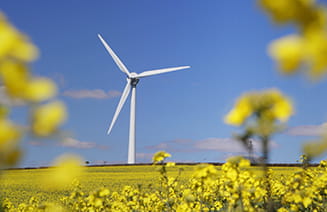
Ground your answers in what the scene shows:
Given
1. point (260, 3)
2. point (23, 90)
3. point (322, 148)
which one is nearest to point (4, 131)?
point (23, 90)

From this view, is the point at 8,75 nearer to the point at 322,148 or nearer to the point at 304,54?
the point at 304,54

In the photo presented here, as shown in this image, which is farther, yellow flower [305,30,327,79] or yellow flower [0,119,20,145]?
yellow flower [0,119,20,145]

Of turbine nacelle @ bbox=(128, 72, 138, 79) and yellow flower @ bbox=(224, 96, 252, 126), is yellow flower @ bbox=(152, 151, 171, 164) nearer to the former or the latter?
yellow flower @ bbox=(224, 96, 252, 126)

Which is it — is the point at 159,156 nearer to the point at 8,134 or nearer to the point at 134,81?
the point at 8,134

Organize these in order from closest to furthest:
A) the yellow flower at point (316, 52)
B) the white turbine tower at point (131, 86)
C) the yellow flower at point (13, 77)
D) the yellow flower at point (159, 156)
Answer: the yellow flower at point (316, 52)
the yellow flower at point (13, 77)
the yellow flower at point (159, 156)
the white turbine tower at point (131, 86)

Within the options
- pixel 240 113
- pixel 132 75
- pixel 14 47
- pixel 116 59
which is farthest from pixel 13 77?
pixel 132 75

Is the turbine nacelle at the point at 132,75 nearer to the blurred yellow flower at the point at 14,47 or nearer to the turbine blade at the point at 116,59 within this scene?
the turbine blade at the point at 116,59

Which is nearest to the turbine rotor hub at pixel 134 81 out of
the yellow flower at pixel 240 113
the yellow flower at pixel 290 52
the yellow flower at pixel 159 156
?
the yellow flower at pixel 159 156

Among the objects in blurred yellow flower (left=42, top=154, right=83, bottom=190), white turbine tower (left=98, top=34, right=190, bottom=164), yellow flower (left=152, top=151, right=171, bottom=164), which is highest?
white turbine tower (left=98, top=34, right=190, bottom=164)

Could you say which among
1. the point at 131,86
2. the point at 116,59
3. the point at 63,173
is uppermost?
the point at 116,59

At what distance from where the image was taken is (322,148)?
1314 millimetres

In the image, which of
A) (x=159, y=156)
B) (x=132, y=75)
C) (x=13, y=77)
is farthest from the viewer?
(x=132, y=75)

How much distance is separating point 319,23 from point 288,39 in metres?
0.07

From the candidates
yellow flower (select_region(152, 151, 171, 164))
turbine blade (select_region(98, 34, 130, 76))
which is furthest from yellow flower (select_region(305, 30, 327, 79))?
turbine blade (select_region(98, 34, 130, 76))
